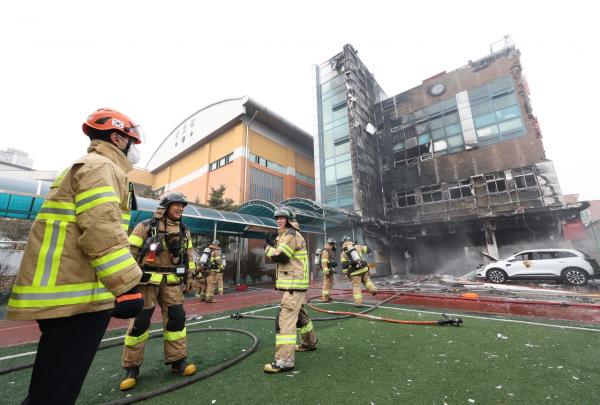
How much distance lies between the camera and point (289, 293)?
3.50 metres

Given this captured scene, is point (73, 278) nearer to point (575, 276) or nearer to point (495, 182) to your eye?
point (575, 276)

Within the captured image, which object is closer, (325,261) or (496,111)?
(325,261)

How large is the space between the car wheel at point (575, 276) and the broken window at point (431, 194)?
1078 centimetres

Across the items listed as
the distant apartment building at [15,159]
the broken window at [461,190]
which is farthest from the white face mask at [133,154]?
the distant apartment building at [15,159]

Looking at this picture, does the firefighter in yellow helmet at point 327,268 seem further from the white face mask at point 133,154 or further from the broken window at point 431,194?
the broken window at point 431,194

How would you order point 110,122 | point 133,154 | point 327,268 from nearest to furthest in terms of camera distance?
point 110,122, point 133,154, point 327,268

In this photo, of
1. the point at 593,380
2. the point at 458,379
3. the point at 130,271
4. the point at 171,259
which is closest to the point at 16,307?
the point at 130,271

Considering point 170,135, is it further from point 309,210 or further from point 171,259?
point 171,259

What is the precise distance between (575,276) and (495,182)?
10292mm

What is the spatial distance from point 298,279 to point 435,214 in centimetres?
2089

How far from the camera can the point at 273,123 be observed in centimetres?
2506

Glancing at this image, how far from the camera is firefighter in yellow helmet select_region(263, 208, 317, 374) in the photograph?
10.2ft

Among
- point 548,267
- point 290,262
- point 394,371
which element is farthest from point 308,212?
point 394,371

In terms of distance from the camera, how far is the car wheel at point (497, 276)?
1248cm
